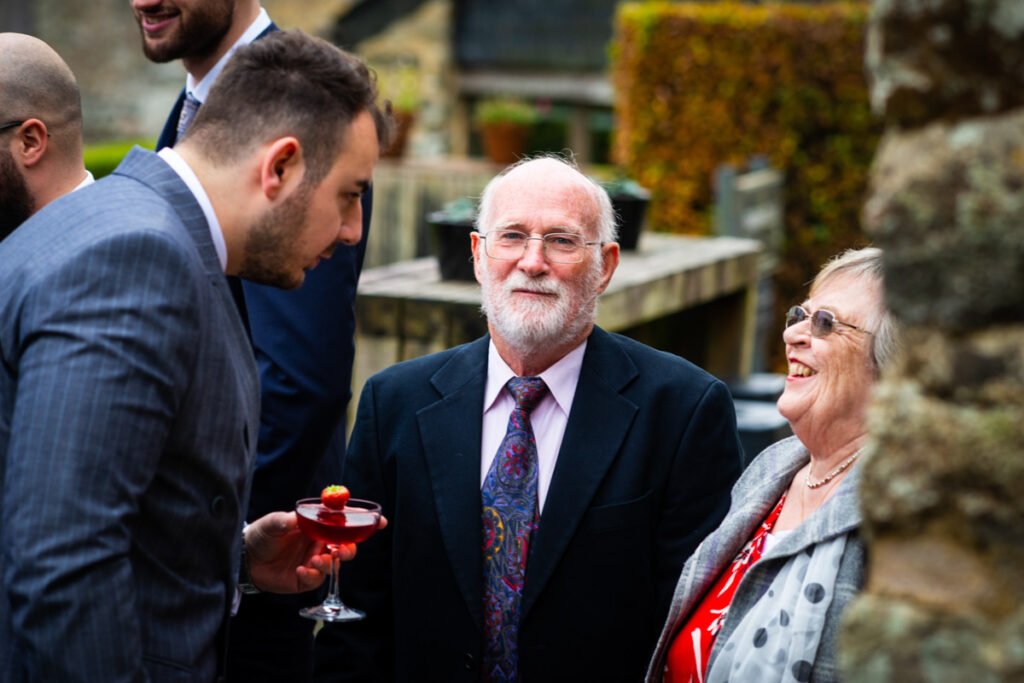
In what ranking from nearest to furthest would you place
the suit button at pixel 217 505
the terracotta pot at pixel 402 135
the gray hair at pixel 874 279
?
1. the suit button at pixel 217 505
2. the gray hair at pixel 874 279
3. the terracotta pot at pixel 402 135

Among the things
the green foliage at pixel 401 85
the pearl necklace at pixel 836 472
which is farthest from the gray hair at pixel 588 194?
the green foliage at pixel 401 85

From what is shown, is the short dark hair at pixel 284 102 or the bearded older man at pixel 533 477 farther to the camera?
the bearded older man at pixel 533 477

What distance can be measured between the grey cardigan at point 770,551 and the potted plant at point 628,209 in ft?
10.3

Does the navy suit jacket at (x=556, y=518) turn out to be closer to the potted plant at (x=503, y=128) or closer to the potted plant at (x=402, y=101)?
the potted plant at (x=402, y=101)

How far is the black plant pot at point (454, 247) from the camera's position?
17.5 ft

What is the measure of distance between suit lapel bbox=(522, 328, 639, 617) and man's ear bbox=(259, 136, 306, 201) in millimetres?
Result: 1110

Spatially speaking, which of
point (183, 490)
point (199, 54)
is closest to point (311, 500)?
point (183, 490)

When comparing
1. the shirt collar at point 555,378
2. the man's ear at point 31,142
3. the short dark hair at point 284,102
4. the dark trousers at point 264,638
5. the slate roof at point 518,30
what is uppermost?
the slate roof at point 518,30

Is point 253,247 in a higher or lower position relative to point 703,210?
higher

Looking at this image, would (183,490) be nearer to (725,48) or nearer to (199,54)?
(199,54)

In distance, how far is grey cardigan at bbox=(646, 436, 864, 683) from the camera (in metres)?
2.62

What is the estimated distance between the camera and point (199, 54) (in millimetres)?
3236

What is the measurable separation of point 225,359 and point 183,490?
0.22 m

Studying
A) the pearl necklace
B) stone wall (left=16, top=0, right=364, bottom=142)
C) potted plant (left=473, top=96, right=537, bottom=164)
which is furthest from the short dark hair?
stone wall (left=16, top=0, right=364, bottom=142)
